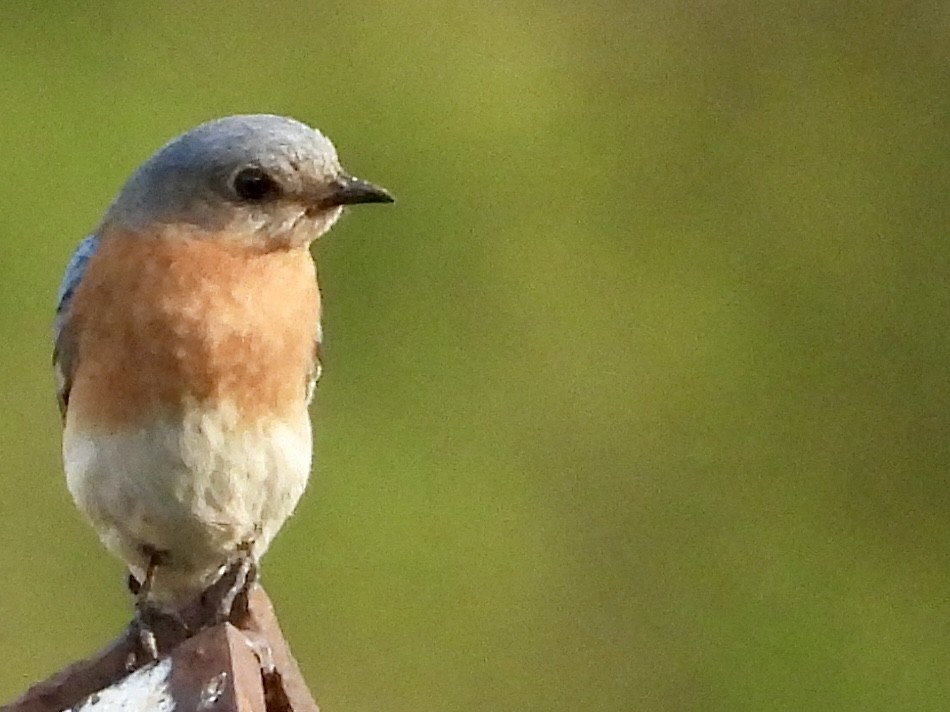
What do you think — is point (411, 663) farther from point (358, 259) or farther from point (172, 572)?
point (172, 572)

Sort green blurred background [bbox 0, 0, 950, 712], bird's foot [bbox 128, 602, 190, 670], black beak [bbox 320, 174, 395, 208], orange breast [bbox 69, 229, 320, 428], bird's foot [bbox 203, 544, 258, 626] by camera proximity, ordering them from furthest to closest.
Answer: green blurred background [bbox 0, 0, 950, 712], black beak [bbox 320, 174, 395, 208], orange breast [bbox 69, 229, 320, 428], bird's foot [bbox 203, 544, 258, 626], bird's foot [bbox 128, 602, 190, 670]

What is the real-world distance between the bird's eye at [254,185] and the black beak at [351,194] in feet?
0.27

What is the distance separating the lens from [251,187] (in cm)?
293

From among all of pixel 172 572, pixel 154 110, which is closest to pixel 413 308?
Answer: pixel 154 110

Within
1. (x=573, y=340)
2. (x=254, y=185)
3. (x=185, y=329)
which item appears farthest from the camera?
(x=573, y=340)

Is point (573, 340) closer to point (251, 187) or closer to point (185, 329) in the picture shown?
point (251, 187)

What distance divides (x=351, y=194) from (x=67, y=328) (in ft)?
1.62

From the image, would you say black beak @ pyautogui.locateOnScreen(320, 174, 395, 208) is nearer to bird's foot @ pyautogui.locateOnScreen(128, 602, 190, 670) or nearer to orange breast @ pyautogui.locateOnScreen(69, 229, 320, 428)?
orange breast @ pyautogui.locateOnScreen(69, 229, 320, 428)

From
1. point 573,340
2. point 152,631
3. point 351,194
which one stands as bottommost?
point 573,340

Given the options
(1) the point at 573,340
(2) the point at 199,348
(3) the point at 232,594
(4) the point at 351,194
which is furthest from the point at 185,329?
(1) the point at 573,340

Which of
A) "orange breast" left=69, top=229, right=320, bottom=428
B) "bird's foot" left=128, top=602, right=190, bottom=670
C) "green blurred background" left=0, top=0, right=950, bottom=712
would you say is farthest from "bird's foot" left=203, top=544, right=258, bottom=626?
"green blurred background" left=0, top=0, right=950, bottom=712

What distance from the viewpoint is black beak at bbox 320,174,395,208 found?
2.91 metres

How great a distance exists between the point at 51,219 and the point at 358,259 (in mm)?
1051

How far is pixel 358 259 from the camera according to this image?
6.49 metres
